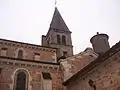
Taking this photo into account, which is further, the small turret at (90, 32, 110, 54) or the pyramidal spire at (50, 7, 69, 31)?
the pyramidal spire at (50, 7, 69, 31)

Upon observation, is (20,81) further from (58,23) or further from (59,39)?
(58,23)

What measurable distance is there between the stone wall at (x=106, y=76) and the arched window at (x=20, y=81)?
19.5 feet

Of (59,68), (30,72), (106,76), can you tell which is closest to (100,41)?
(59,68)

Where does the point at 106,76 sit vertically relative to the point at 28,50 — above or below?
below

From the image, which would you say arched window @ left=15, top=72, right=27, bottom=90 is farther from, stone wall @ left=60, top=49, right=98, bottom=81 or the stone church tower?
the stone church tower

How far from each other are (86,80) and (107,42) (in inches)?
454

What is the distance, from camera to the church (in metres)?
11.7

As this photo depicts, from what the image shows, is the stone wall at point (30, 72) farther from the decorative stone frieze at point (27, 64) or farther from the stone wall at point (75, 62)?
the stone wall at point (75, 62)

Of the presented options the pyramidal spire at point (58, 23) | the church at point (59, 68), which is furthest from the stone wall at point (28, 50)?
the pyramidal spire at point (58, 23)

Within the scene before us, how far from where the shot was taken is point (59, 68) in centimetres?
1888

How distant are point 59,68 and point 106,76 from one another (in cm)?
779

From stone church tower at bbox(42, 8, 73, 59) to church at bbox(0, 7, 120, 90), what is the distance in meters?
0.17

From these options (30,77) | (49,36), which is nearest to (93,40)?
(49,36)

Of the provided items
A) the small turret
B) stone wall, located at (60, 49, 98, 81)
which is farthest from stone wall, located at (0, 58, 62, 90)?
the small turret
